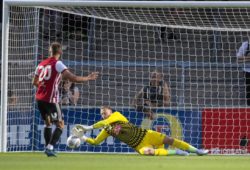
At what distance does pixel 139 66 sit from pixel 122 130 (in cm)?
211

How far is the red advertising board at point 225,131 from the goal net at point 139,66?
0.05ft

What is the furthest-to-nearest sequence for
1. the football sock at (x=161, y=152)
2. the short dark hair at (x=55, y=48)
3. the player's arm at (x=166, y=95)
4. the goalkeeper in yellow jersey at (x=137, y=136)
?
the player's arm at (x=166, y=95), the goalkeeper in yellow jersey at (x=137, y=136), the football sock at (x=161, y=152), the short dark hair at (x=55, y=48)

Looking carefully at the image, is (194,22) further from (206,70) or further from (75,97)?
(75,97)

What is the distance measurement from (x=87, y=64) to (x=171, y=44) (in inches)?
67.1

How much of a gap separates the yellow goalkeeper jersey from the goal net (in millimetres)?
1058

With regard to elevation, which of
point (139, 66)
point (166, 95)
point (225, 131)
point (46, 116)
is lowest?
point (225, 131)

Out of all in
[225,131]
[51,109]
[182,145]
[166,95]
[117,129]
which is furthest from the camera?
[225,131]

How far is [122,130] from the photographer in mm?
11789

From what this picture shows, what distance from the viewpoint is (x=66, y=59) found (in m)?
14.5

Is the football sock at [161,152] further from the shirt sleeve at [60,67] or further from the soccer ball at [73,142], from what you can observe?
the shirt sleeve at [60,67]

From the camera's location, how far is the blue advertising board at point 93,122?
12648 mm

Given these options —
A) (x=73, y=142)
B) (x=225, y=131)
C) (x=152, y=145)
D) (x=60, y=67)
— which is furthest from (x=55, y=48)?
(x=225, y=131)

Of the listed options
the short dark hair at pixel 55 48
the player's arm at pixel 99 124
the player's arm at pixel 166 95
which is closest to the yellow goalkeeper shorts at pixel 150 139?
the player's arm at pixel 99 124

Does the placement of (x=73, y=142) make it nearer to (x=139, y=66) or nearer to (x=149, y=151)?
(x=149, y=151)
